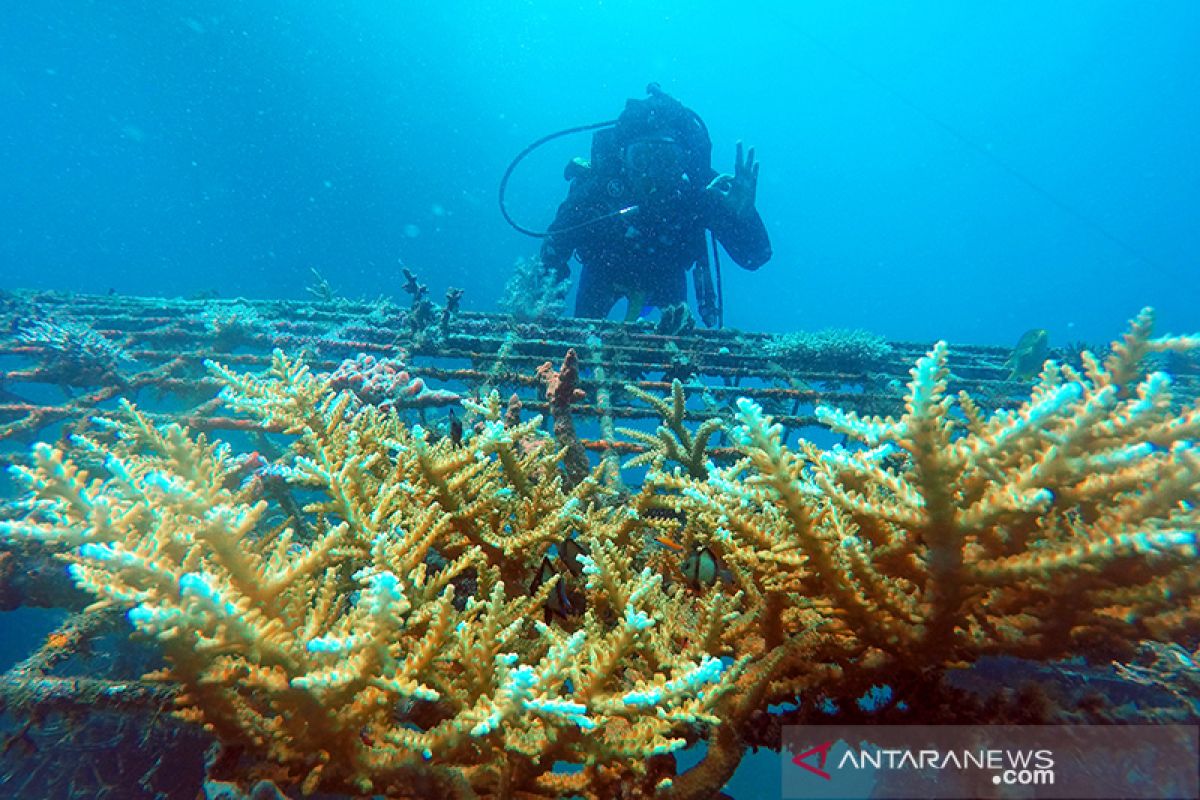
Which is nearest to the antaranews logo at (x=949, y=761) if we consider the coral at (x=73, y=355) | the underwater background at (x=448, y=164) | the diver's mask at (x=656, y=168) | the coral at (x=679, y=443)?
the coral at (x=679, y=443)

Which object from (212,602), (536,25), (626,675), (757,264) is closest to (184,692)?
(212,602)

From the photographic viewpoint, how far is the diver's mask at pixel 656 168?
10047 millimetres

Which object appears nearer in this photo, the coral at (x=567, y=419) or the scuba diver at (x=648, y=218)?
the coral at (x=567, y=419)

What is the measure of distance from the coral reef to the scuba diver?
8637 millimetres

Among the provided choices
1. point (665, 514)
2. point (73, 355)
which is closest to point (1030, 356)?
point (665, 514)

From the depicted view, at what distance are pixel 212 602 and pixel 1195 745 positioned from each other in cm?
252

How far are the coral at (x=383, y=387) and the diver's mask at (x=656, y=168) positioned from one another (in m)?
7.52

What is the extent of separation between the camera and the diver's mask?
1005 cm

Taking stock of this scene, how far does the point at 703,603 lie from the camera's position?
1869mm

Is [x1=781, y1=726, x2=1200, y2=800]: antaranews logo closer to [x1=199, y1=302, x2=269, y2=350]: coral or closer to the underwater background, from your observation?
[x1=199, y1=302, x2=269, y2=350]: coral

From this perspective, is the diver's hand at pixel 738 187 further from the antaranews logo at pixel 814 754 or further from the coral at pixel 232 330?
the antaranews logo at pixel 814 754

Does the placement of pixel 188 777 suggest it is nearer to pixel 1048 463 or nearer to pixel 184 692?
pixel 184 692

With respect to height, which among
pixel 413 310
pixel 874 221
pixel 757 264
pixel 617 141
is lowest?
pixel 413 310

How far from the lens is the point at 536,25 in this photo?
124 meters
